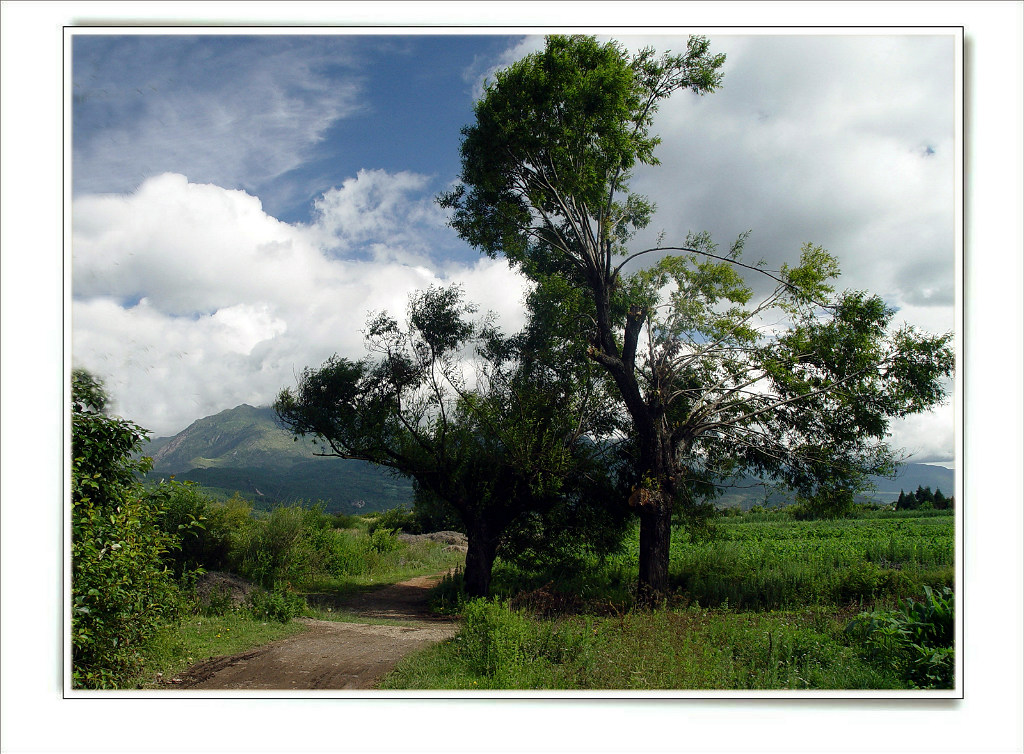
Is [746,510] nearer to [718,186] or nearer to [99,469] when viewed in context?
[718,186]

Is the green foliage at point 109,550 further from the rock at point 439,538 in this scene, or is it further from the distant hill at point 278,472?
the rock at point 439,538

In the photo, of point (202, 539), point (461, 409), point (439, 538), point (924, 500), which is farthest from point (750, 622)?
point (202, 539)

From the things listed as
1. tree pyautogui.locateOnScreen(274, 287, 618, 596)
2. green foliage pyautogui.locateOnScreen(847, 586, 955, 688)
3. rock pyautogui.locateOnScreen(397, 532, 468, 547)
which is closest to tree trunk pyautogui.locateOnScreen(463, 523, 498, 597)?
tree pyautogui.locateOnScreen(274, 287, 618, 596)

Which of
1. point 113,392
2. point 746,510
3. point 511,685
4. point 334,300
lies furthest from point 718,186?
point 113,392

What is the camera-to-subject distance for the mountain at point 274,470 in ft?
19.4

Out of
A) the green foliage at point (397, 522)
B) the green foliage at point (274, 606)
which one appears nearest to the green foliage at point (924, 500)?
the green foliage at point (397, 522)

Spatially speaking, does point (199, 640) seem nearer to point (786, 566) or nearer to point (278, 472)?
point (278, 472)

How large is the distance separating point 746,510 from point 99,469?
6.09m

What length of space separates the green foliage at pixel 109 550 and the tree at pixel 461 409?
5.79ft

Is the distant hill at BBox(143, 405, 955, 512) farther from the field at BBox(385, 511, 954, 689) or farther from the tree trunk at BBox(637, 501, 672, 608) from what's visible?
the tree trunk at BBox(637, 501, 672, 608)

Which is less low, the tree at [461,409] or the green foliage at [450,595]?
the tree at [461,409]

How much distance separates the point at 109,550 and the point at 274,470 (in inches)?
115

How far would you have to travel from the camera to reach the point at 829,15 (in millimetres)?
4152

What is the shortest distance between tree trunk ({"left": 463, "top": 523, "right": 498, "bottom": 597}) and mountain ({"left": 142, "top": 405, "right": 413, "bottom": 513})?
99 cm
